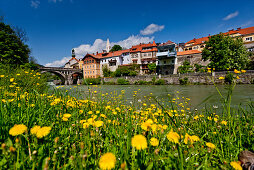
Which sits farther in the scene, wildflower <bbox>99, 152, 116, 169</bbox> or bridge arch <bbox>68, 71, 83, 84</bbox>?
bridge arch <bbox>68, 71, 83, 84</bbox>

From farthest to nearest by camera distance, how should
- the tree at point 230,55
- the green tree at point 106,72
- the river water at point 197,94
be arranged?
the green tree at point 106,72 → the tree at point 230,55 → the river water at point 197,94

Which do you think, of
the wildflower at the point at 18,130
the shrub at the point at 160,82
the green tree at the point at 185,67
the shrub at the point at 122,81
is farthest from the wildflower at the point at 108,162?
the green tree at the point at 185,67

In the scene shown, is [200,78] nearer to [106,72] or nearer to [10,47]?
[106,72]

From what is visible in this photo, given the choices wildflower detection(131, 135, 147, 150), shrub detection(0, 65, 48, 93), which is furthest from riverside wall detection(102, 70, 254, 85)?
wildflower detection(131, 135, 147, 150)

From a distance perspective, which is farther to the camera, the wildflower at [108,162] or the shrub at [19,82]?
the shrub at [19,82]

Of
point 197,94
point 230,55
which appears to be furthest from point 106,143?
point 230,55

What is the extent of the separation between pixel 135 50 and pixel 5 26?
1512 inches

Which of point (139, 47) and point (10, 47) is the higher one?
point (139, 47)

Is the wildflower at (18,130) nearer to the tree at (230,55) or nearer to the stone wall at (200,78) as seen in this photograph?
the stone wall at (200,78)

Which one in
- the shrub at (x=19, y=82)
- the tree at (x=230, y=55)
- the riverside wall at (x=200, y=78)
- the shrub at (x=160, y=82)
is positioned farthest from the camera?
the shrub at (x=160, y=82)

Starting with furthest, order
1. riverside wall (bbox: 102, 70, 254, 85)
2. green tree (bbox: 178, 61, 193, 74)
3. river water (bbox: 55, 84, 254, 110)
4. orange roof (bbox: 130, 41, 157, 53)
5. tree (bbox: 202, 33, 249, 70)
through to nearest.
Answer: orange roof (bbox: 130, 41, 157, 53)
green tree (bbox: 178, 61, 193, 74)
tree (bbox: 202, 33, 249, 70)
riverside wall (bbox: 102, 70, 254, 85)
river water (bbox: 55, 84, 254, 110)

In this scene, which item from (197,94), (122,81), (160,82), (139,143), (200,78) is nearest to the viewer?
(139,143)

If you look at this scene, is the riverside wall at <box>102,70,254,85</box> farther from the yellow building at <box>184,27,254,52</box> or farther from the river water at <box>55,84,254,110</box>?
the yellow building at <box>184,27,254,52</box>

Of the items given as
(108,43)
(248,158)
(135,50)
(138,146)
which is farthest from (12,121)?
(108,43)
